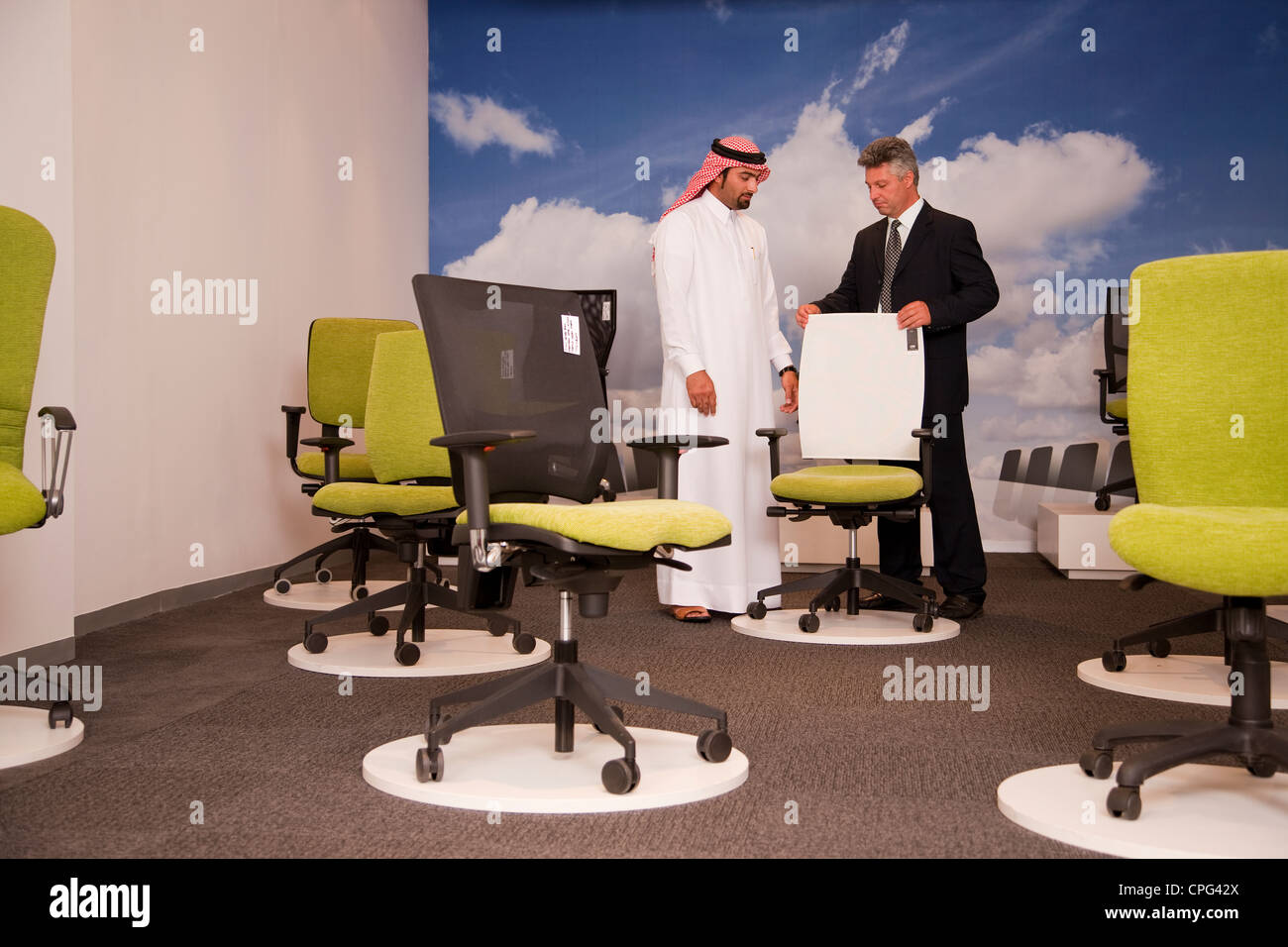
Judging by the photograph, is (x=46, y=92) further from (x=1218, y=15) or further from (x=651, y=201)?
(x=1218, y=15)

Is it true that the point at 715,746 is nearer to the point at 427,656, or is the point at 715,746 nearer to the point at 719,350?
the point at 427,656

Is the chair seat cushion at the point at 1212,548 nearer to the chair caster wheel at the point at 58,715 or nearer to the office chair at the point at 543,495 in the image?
the office chair at the point at 543,495

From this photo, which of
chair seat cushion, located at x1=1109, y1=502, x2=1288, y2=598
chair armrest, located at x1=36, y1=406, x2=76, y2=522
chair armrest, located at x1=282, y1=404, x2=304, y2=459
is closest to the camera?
chair seat cushion, located at x1=1109, y1=502, x2=1288, y2=598

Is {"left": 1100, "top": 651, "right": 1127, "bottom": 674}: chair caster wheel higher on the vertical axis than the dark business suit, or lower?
lower

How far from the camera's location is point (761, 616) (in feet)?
14.2

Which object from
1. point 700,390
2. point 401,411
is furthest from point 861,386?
point 401,411

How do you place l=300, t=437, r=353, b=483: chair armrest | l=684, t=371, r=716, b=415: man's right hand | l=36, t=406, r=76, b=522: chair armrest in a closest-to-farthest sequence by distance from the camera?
l=36, t=406, r=76, b=522: chair armrest, l=684, t=371, r=716, b=415: man's right hand, l=300, t=437, r=353, b=483: chair armrest

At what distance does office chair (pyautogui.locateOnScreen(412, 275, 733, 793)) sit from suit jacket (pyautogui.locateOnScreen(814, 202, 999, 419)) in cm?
207

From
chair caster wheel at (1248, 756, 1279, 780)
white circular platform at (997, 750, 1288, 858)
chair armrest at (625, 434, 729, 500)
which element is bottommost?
white circular platform at (997, 750, 1288, 858)

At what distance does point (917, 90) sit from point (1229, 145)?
1899 mm

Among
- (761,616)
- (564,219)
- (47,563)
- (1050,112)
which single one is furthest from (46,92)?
(1050,112)

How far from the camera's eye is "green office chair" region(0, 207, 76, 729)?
2.64m

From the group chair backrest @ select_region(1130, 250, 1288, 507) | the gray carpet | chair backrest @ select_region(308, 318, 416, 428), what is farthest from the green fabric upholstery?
chair backrest @ select_region(308, 318, 416, 428)

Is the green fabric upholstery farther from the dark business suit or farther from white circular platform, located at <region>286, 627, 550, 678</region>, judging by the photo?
the dark business suit
